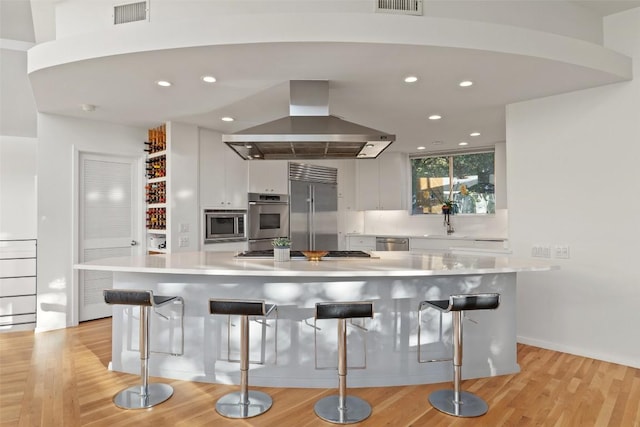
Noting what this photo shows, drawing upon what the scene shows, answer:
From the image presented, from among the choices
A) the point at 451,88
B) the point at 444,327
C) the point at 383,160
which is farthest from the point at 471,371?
the point at 383,160

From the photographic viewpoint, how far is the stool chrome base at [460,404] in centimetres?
243

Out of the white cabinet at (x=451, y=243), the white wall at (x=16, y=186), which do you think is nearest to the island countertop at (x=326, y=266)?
the white cabinet at (x=451, y=243)

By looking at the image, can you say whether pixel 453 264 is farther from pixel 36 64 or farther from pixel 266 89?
pixel 36 64

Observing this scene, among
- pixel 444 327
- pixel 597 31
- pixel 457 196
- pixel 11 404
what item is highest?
pixel 597 31

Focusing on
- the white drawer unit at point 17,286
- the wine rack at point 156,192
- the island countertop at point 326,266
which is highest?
the wine rack at point 156,192

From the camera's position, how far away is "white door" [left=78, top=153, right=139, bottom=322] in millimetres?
4578

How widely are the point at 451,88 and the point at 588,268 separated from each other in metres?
2.10

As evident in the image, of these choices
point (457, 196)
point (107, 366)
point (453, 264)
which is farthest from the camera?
point (457, 196)

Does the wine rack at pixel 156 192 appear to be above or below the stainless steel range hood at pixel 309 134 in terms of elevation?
below

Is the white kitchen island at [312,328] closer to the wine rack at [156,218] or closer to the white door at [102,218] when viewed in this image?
the wine rack at [156,218]

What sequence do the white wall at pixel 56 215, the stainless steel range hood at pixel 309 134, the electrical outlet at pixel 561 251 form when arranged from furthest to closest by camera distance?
the white wall at pixel 56 215 → the electrical outlet at pixel 561 251 → the stainless steel range hood at pixel 309 134

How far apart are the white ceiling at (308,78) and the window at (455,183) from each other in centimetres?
183

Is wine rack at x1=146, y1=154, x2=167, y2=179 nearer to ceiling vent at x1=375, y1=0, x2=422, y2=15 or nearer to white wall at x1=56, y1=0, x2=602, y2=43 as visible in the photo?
white wall at x1=56, y1=0, x2=602, y2=43

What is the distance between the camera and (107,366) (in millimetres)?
3184
